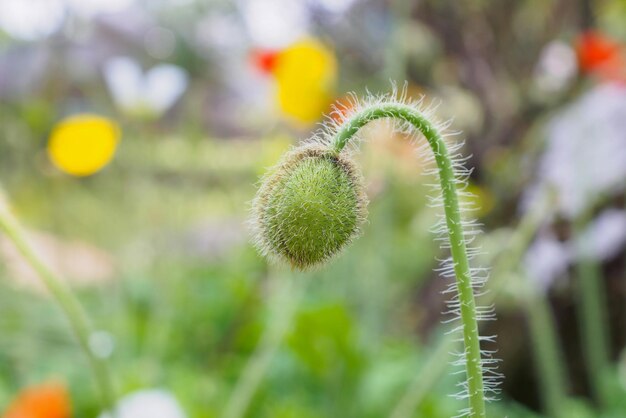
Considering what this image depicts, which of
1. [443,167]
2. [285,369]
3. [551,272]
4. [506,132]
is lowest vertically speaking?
[443,167]

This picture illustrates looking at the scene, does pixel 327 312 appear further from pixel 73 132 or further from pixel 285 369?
pixel 73 132

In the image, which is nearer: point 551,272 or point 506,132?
point 551,272

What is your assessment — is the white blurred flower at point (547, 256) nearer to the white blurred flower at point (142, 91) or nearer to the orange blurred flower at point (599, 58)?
the orange blurred flower at point (599, 58)

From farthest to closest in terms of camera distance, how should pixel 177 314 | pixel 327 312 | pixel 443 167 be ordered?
pixel 177 314
pixel 327 312
pixel 443 167

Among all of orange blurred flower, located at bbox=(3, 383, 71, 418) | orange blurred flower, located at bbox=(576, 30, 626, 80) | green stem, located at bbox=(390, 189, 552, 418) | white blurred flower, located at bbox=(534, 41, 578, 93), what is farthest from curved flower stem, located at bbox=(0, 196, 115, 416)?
white blurred flower, located at bbox=(534, 41, 578, 93)

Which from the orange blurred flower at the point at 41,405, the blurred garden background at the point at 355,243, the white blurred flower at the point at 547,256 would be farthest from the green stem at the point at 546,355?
the orange blurred flower at the point at 41,405

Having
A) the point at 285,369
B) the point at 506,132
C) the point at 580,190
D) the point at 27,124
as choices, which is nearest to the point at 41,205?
the point at 27,124

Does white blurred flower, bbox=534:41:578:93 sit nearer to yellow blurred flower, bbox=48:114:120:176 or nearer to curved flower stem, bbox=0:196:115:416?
yellow blurred flower, bbox=48:114:120:176

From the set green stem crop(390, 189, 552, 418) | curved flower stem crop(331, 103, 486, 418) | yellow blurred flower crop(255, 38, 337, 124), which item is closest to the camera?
curved flower stem crop(331, 103, 486, 418)
